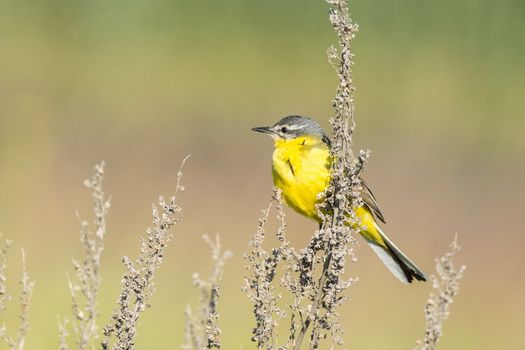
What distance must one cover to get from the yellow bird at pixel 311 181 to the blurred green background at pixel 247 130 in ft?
4.03

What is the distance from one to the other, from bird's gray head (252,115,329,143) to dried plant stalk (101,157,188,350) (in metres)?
1.55

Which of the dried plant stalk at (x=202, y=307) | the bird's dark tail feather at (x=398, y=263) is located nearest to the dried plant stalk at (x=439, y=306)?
the dried plant stalk at (x=202, y=307)

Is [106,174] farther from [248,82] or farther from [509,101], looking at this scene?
[509,101]

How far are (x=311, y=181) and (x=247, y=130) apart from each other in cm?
481

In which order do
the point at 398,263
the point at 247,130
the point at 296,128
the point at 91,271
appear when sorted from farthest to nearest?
the point at 247,130, the point at 296,128, the point at 398,263, the point at 91,271

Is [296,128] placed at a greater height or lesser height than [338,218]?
greater

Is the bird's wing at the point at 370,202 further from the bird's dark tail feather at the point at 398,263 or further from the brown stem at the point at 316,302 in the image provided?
the brown stem at the point at 316,302

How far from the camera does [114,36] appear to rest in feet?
31.9

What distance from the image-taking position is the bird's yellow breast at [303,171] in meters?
4.25

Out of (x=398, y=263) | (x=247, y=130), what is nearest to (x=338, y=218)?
(x=398, y=263)

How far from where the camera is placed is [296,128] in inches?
185

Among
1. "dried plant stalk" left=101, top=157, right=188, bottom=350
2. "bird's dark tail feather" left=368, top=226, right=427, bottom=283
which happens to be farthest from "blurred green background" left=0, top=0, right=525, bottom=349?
"dried plant stalk" left=101, top=157, right=188, bottom=350

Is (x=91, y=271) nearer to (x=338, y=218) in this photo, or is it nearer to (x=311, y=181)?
(x=338, y=218)

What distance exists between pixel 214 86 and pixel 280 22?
0.95m
